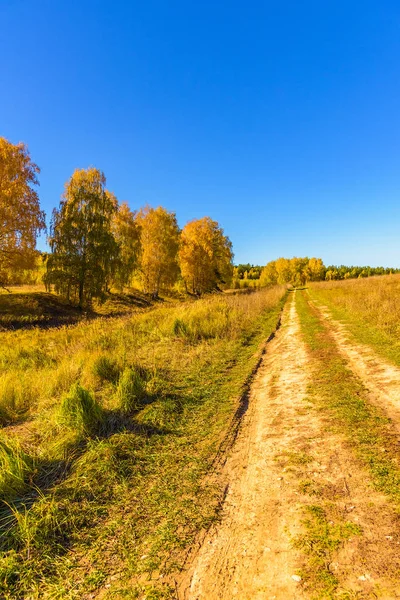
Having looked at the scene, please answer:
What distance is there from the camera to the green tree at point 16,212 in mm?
20594

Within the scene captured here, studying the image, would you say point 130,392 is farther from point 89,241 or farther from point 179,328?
point 89,241

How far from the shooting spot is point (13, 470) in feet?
11.2

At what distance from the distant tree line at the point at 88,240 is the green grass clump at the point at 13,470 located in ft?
70.3

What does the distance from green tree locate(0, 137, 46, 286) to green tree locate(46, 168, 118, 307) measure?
2.83m

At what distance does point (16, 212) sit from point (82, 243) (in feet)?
19.2

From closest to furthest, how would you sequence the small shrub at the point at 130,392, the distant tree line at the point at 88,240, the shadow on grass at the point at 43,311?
the small shrub at the point at 130,392 → the shadow on grass at the point at 43,311 → the distant tree line at the point at 88,240

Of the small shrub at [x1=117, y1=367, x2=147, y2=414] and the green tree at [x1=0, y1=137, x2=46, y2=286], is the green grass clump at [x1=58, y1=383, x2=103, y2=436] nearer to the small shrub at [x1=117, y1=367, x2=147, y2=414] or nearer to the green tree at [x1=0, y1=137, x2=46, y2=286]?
the small shrub at [x1=117, y1=367, x2=147, y2=414]

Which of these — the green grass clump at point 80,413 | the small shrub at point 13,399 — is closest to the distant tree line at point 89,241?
the small shrub at point 13,399

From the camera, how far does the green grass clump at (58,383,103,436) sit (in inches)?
180

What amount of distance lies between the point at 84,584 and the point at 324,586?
1870mm

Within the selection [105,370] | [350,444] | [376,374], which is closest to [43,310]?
[105,370]

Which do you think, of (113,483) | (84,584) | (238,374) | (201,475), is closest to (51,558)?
(84,584)

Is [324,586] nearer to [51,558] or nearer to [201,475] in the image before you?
[201,475]

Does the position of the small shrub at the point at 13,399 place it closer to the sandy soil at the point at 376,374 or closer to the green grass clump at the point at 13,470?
the green grass clump at the point at 13,470
